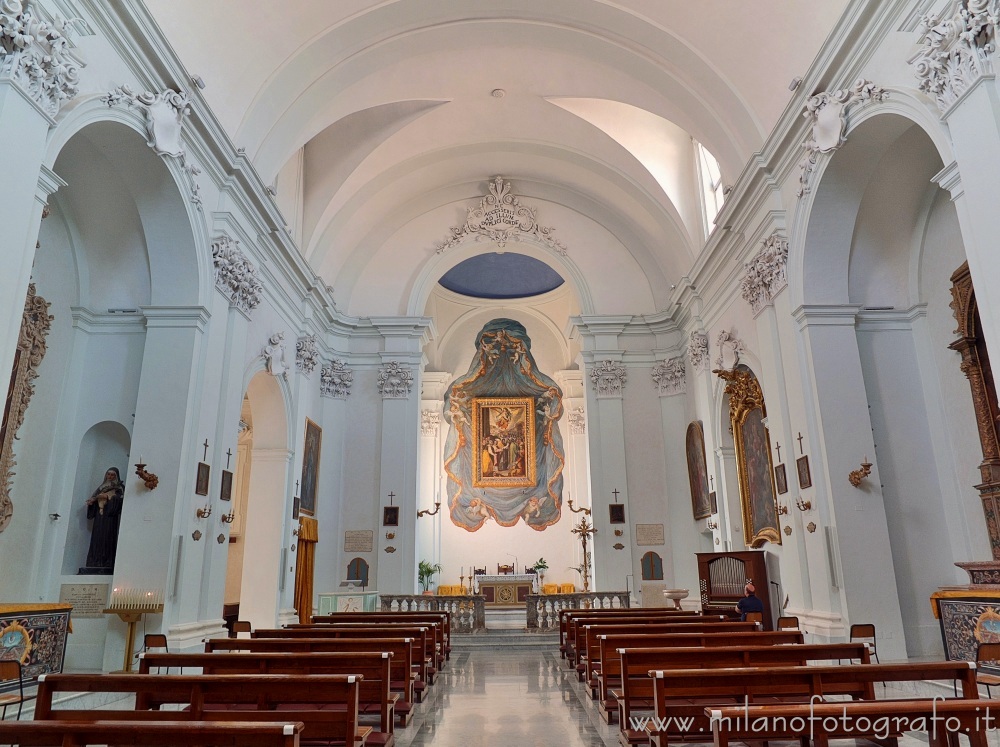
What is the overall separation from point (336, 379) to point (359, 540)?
3730 millimetres

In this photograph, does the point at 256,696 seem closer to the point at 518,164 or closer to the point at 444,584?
A: the point at 518,164

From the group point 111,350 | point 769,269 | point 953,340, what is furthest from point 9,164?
point 953,340

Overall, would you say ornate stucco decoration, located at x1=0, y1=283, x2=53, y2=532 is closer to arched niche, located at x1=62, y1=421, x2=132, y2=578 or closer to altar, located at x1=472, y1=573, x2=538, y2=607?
arched niche, located at x1=62, y1=421, x2=132, y2=578

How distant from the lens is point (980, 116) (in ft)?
19.2

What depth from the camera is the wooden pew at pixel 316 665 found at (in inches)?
201

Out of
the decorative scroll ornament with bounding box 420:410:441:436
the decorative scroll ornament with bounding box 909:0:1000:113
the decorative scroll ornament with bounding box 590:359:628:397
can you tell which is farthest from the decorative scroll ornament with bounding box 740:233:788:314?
the decorative scroll ornament with bounding box 420:410:441:436

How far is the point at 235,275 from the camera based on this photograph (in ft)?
33.7

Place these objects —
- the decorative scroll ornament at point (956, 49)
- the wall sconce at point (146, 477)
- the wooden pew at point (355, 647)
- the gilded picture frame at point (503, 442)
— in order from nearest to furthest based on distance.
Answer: the decorative scroll ornament at point (956, 49) → the wooden pew at point (355, 647) → the wall sconce at point (146, 477) → the gilded picture frame at point (503, 442)

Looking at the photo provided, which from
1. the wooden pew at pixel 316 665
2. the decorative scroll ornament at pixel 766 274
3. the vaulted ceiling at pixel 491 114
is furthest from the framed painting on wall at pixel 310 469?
the decorative scroll ornament at pixel 766 274

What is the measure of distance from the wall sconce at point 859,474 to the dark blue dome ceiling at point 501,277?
45.7 ft

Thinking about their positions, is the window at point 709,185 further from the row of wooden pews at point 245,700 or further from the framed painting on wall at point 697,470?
the row of wooden pews at point 245,700

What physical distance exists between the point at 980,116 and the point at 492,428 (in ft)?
59.0

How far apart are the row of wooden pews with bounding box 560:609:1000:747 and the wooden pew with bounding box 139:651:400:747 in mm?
1766

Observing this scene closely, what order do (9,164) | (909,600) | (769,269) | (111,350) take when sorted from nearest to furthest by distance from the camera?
(9,164) → (909,600) → (111,350) → (769,269)
